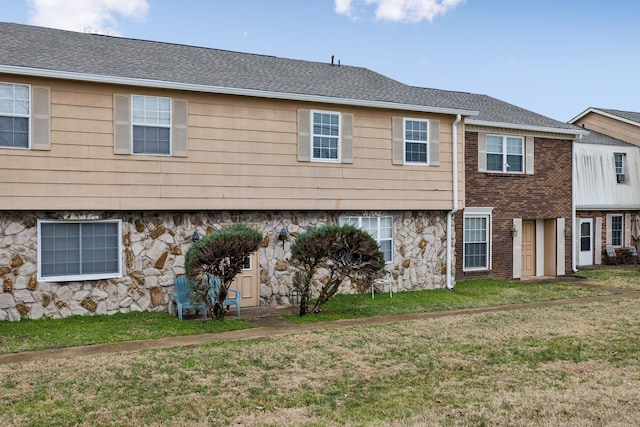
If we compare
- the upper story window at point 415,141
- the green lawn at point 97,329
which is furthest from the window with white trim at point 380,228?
the green lawn at point 97,329

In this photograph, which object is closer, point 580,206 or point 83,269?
point 83,269

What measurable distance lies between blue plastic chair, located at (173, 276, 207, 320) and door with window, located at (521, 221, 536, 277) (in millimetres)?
11542

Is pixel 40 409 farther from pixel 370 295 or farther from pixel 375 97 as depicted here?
pixel 375 97

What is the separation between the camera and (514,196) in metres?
18.3

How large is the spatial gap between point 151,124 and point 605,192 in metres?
18.5

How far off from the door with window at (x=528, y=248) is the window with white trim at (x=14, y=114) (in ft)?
48.3

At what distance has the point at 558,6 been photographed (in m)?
19.1

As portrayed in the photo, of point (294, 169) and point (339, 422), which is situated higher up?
point (294, 169)

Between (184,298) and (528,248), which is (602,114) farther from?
(184,298)

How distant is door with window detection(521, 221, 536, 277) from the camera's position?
19.4 m

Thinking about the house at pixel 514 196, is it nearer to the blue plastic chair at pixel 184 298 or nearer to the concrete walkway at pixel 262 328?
the concrete walkway at pixel 262 328

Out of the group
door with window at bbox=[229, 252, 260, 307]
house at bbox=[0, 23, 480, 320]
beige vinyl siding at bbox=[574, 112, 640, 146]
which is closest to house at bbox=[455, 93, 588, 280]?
house at bbox=[0, 23, 480, 320]

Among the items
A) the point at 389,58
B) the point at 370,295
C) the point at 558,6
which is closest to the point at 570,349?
the point at 370,295

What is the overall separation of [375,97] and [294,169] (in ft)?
9.21
